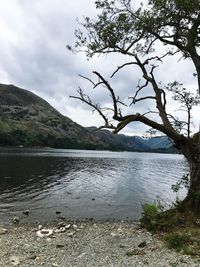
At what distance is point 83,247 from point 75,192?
42.5m

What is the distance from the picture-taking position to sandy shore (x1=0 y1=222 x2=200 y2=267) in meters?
15.7

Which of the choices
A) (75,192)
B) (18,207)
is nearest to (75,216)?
(18,207)

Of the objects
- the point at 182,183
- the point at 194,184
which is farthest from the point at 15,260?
the point at 182,183

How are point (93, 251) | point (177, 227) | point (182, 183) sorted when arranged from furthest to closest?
point (182, 183) → point (177, 227) → point (93, 251)

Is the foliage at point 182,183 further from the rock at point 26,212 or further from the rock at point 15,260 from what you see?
the rock at point 26,212

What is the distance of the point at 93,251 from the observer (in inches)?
709

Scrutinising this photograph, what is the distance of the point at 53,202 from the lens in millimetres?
49656

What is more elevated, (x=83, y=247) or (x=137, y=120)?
(x=137, y=120)

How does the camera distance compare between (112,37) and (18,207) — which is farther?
(18,207)

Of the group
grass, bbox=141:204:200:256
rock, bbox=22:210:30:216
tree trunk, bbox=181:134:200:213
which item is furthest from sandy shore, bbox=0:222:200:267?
rock, bbox=22:210:30:216

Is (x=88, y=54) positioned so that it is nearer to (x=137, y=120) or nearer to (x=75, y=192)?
(x=137, y=120)

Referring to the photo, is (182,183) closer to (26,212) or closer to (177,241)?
(177,241)

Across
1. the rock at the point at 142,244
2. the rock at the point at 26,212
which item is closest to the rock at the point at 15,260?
the rock at the point at 142,244

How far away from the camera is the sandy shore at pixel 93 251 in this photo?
15656 mm
